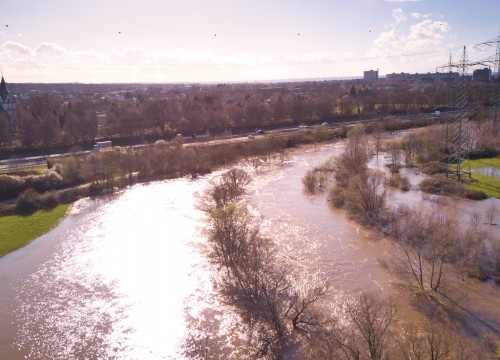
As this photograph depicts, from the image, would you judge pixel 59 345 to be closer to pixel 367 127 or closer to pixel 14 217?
pixel 14 217

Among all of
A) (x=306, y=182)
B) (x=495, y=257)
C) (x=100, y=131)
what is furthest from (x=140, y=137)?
(x=495, y=257)

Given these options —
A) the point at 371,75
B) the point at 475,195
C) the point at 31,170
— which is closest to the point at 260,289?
the point at 475,195

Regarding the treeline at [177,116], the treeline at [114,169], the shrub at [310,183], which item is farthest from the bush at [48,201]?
the treeline at [177,116]

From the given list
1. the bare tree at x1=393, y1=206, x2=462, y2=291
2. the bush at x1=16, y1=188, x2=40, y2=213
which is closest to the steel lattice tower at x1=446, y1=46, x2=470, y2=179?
the bare tree at x1=393, y1=206, x2=462, y2=291

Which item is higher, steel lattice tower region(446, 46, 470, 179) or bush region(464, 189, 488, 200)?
steel lattice tower region(446, 46, 470, 179)

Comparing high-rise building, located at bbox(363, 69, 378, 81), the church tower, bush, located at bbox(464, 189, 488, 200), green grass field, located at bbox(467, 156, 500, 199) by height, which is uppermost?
high-rise building, located at bbox(363, 69, 378, 81)

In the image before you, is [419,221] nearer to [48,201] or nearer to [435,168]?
[435,168]

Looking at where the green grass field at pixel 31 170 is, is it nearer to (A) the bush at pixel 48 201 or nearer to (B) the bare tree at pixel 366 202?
(A) the bush at pixel 48 201

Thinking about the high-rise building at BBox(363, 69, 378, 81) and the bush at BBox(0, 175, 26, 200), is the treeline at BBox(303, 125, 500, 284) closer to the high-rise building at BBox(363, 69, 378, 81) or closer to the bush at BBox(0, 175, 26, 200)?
the bush at BBox(0, 175, 26, 200)
